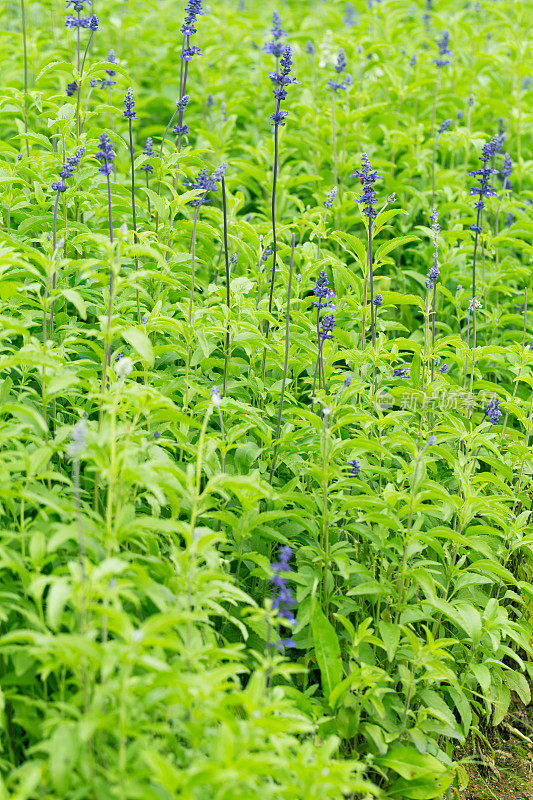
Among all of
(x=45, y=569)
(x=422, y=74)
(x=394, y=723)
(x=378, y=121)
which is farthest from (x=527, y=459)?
(x=422, y=74)

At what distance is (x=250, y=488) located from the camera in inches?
132

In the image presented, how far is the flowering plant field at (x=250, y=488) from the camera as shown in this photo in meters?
2.66

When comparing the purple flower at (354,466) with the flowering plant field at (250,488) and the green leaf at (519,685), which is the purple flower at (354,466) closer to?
the flowering plant field at (250,488)

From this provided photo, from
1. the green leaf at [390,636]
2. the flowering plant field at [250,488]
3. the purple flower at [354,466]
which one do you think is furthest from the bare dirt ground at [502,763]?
the purple flower at [354,466]

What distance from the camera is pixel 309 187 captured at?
20.4 ft

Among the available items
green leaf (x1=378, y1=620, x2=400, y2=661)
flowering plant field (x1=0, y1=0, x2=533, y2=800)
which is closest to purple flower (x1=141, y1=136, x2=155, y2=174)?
flowering plant field (x1=0, y1=0, x2=533, y2=800)

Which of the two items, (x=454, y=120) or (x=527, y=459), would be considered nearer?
(x=527, y=459)

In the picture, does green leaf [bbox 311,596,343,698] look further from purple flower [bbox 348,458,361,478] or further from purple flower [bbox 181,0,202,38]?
purple flower [bbox 181,0,202,38]

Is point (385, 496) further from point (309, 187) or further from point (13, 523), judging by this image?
point (309, 187)

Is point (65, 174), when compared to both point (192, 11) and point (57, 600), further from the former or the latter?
point (57, 600)

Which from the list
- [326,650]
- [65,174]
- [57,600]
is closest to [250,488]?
[326,650]

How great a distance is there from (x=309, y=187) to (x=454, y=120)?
5.79 ft

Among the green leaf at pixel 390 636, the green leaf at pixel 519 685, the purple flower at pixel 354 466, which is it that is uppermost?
the purple flower at pixel 354 466

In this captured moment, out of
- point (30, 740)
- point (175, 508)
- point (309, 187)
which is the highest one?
point (309, 187)
